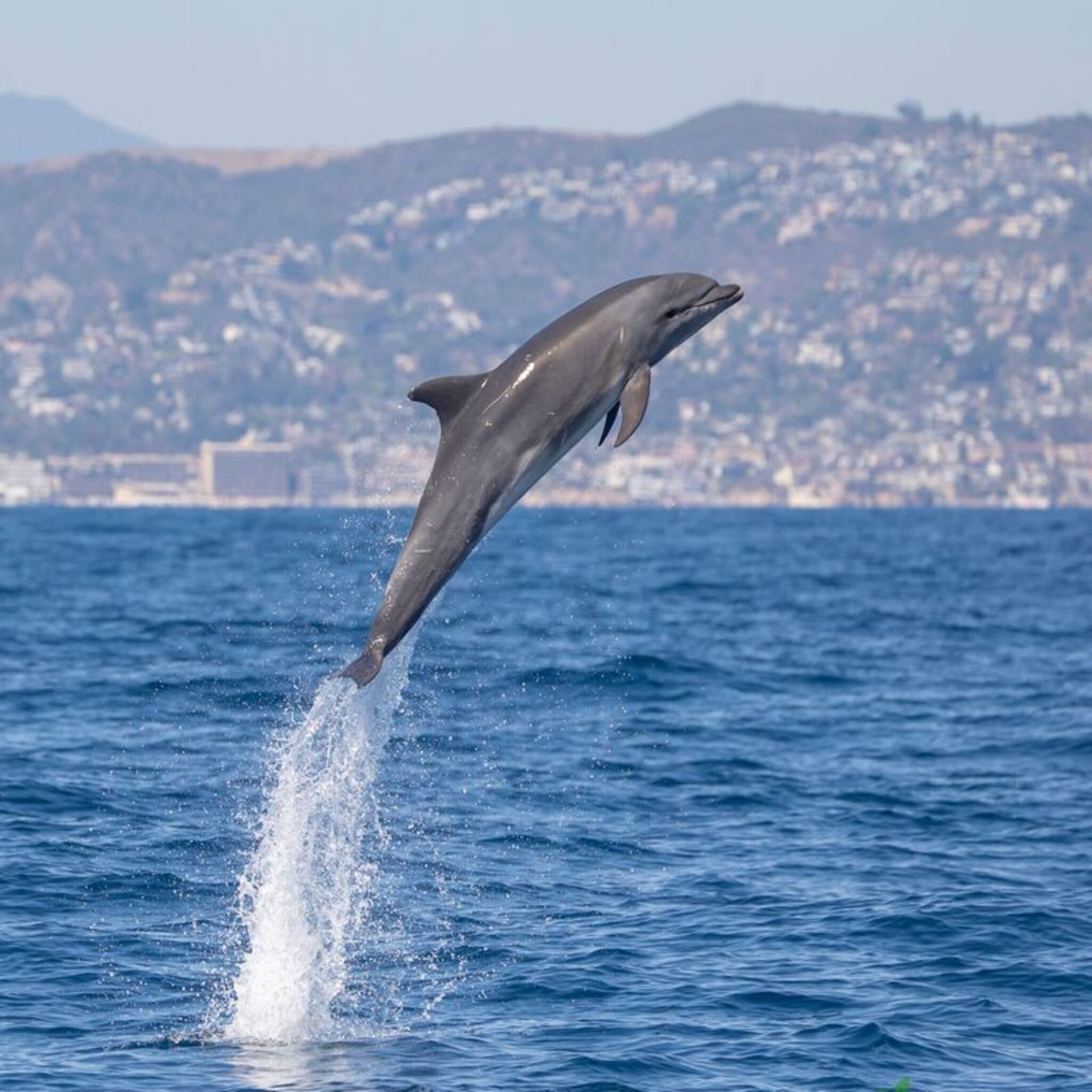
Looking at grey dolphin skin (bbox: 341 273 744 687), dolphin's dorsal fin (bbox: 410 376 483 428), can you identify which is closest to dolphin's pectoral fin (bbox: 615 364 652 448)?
grey dolphin skin (bbox: 341 273 744 687)

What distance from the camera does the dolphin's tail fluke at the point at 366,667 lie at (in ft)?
44.9

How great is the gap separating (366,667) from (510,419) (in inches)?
73.9

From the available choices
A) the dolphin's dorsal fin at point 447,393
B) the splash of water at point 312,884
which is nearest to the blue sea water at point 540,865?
the splash of water at point 312,884

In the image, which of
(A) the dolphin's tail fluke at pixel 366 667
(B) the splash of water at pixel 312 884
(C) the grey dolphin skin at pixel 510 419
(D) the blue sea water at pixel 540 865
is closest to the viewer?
(A) the dolphin's tail fluke at pixel 366 667

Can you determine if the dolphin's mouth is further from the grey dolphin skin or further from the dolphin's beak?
the grey dolphin skin

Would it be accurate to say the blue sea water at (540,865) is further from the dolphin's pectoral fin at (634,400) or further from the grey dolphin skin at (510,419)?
the dolphin's pectoral fin at (634,400)

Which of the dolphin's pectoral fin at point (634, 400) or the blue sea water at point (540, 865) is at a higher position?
the dolphin's pectoral fin at point (634, 400)

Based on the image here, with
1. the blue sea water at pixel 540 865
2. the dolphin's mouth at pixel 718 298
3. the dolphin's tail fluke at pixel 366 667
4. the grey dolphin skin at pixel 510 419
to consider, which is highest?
the dolphin's mouth at pixel 718 298

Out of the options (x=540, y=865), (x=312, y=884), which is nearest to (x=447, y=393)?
(x=312, y=884)

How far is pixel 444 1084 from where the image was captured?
15336 mm

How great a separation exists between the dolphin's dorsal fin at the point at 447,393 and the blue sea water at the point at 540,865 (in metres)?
2.55

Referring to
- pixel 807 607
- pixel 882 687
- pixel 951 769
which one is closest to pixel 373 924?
pixel 951 769

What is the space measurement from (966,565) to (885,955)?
68.6 meters

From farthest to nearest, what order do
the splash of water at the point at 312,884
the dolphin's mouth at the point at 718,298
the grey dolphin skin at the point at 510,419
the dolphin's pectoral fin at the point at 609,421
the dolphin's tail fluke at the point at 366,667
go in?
the splash of water at the point at 312,884
the dolphin's mouth at the point at 718,298
the dolphin's pectoral fin at the point at 609,421
the grey dolphin skin at the point at 510,419
the dolphin's tail fluke at the point at 366,667
